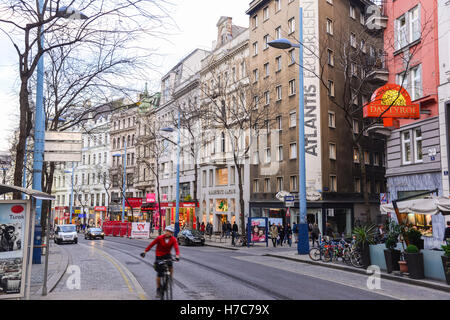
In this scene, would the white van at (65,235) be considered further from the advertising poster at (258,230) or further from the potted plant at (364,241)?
the potted plant at (364,241)

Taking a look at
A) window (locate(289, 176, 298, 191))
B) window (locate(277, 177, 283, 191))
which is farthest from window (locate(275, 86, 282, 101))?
window (locate(289, 176, 298, 191))

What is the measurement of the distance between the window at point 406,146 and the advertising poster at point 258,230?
10879mm

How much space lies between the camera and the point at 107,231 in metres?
55.4

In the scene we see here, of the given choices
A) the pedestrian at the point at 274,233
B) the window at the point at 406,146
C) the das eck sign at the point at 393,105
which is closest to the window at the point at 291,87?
the pedestrian at the point at 274,233

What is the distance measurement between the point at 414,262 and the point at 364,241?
3.10m

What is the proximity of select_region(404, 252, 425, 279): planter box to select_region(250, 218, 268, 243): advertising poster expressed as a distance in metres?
17.4

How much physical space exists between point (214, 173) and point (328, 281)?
118 ft

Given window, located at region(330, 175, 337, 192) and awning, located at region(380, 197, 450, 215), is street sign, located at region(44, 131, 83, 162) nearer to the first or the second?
awning, located at region(380, 197, 450, 215)

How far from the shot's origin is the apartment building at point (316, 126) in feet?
120

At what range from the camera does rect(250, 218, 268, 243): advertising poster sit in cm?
3081

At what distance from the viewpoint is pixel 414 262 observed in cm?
1370

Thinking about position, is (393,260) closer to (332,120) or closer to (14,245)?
(14,245)

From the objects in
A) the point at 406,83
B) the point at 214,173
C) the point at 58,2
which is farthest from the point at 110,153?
the point at 58,2
